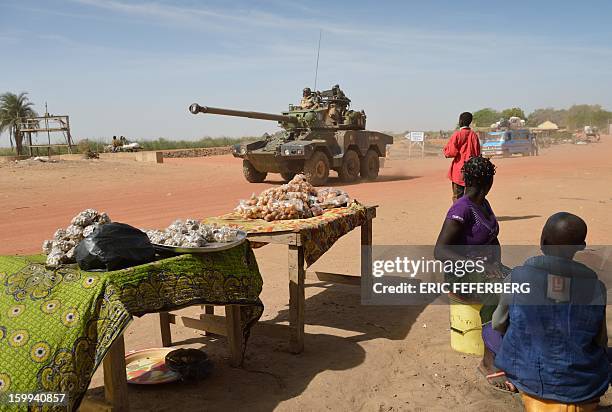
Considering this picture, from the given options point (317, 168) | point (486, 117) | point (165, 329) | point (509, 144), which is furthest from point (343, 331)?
point (486, 117)

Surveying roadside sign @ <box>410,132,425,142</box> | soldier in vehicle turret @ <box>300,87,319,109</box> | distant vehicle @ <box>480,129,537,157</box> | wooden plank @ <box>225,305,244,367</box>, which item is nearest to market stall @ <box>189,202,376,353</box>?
wooden plank @ <box>225,305,244,367</box>

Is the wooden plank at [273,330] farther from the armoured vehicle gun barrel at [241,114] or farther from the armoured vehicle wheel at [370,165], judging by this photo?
the armoured vehicle wheel at [370,165]

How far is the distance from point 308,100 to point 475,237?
15.7 meters

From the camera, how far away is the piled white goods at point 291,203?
506 centimetres

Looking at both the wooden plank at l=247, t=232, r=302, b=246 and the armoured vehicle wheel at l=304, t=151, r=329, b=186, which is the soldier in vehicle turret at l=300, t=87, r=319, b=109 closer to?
the armoured vehicle wheel at l=304, t=151, r=329, b=186

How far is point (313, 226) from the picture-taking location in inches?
182

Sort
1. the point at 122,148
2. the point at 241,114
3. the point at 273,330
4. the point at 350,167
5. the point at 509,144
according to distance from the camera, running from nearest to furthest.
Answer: the point at 273,330 → the point at 241,114 → the point at 350,167 → the point at 509,144 → the point at 122,148

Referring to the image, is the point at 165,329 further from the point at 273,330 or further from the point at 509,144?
the point at 509,144

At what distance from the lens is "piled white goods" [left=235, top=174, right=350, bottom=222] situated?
5.06 metres

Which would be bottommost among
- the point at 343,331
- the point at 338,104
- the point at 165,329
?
the point at 343,331

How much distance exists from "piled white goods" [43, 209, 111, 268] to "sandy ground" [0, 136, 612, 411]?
44.2 inches

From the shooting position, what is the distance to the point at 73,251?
11.0 feet

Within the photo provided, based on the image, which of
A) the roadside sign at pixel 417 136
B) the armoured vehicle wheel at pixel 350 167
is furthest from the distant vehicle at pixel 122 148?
the armoured vehicle wheel at pixel 350 167

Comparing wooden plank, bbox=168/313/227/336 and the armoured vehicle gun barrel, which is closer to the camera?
wooden plank, bbox=168/313/227/336
